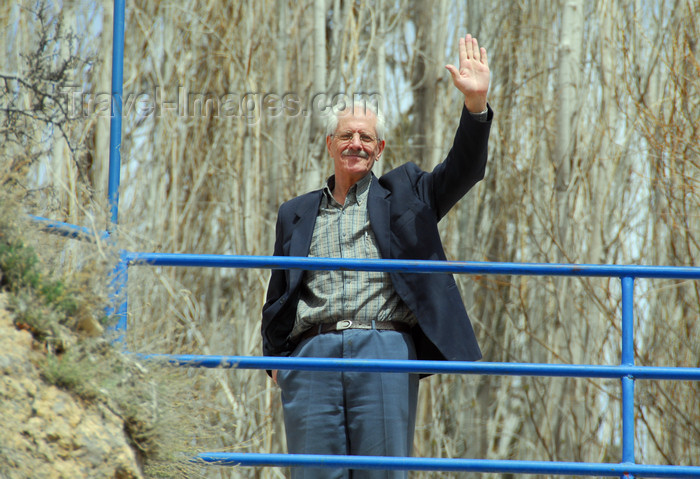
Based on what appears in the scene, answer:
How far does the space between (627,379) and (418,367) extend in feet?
2.44

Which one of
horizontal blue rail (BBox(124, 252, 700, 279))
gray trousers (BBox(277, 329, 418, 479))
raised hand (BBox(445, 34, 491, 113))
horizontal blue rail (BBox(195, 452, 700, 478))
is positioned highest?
raised hand (BBox(445, 34, 491, 113))

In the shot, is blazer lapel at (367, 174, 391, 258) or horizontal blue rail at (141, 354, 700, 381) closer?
horizontal blue rail at (141, 354, 700, 381)

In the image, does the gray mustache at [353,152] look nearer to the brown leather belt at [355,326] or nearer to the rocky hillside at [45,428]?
the brown leather belt at [355,326]

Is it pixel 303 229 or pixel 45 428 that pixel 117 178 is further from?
pixel 45 428

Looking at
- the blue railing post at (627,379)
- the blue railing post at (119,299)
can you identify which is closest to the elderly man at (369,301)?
the blue railing post at (627,379)

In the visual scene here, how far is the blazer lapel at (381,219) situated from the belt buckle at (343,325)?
29cm

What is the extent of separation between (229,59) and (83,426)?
6.77m

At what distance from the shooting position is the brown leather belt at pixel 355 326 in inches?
126

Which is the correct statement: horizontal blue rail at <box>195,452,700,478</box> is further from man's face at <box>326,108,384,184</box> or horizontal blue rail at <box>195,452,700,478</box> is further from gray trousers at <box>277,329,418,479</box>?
man's face at <box>326,108,384,184</box>

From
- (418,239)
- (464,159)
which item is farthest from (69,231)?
(464,159)

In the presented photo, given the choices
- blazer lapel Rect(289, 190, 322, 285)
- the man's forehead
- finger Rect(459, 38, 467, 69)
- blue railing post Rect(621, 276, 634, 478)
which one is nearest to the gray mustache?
the man's forehead

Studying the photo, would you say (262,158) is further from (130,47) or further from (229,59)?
(130,47)

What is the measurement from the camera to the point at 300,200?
11.8 ft

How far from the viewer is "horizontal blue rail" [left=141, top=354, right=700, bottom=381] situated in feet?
9.58
